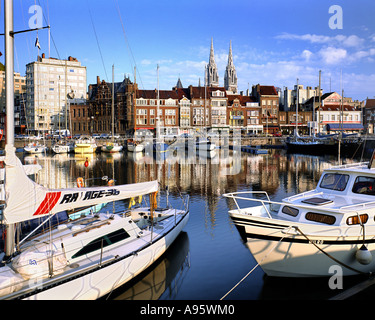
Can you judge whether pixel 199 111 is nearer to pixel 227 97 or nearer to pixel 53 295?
pixel 227 97

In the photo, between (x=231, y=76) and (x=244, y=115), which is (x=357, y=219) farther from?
(x=231, y=76)

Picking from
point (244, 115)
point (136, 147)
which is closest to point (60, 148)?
point (136, 147)

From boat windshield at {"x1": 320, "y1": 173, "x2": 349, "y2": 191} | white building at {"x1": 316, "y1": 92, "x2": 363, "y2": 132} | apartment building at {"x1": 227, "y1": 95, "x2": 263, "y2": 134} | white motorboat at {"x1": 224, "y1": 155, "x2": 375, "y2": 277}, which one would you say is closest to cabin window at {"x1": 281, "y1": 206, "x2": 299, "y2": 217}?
white motorboat at {"x1": 224, "y1": 155, "x2": 375, "y2": 277}

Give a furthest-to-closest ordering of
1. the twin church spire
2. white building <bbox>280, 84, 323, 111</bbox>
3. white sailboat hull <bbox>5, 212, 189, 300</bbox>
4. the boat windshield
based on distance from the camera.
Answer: the twin church spire, white building <bbox>280, 84, 323, 111</bbox>, the boat windshield, white sailboat hull <bbox>5, 212, 189, 300</bbox>

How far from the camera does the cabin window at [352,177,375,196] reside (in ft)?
43.3

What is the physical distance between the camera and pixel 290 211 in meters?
12.7

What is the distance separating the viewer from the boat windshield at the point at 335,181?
1385 centimetres

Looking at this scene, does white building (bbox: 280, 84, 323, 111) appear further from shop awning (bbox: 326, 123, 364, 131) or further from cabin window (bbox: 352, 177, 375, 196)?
cabin window (bbox: 352, 177, 375, 196)

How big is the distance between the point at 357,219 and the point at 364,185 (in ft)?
7.88

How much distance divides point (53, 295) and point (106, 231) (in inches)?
133

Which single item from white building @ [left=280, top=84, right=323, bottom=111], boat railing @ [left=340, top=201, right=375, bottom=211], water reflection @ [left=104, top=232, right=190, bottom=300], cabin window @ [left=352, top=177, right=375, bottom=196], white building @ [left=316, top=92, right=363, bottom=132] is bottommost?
water reflection @ [left=104, top=232, right=190, bottom=300]

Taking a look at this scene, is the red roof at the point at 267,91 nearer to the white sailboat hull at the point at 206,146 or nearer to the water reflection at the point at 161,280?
the white sailboat hull at the point at 206,146

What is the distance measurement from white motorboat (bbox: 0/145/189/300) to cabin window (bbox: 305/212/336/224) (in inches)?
226
